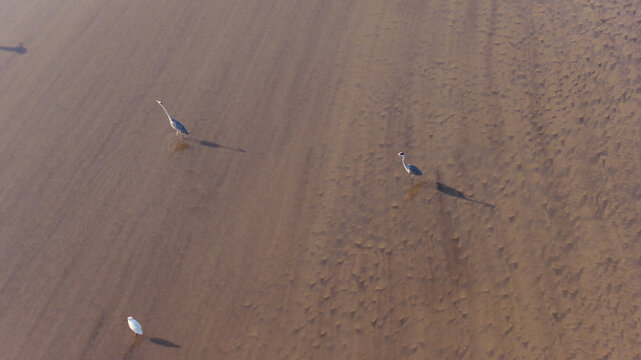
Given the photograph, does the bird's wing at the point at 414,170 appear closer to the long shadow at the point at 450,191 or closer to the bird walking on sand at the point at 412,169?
the bird walking on sand at the point at 412,169

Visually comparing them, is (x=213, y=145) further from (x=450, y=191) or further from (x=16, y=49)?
(x=16, y=49)

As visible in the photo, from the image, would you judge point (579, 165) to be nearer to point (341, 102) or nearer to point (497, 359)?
point (497, 359)

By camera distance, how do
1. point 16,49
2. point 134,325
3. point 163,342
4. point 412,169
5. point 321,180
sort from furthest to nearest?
1. point 16,49
2. point 321,180
3. point 412,169
4. point 163,342
5. point 134,325

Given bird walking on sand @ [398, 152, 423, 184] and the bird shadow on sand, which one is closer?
bird walking on sand @ [398, 152, 423, 184]

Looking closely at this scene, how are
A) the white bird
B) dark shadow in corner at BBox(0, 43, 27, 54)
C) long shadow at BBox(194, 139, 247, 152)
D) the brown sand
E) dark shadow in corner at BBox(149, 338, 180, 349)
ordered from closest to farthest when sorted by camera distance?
the white bird → dark shadow in corner at BBox(149, 338, 180, 349) → the brown sand → long shadow at BBox(194, 139, 247, 152) → dark shadow in corner at BBox(0, 43, 27, 54)

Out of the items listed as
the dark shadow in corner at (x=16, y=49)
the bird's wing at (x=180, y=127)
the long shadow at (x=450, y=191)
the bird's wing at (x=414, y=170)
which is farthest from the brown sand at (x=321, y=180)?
the bird's wing at (x=180, y=127)

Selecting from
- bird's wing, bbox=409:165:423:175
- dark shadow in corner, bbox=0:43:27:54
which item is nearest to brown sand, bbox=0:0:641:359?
dark shadow in corner, bbox=0:43:27:54

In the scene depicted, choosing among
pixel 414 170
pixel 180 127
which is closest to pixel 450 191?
pixel 414 170

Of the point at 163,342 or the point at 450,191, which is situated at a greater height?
the point at 450,191

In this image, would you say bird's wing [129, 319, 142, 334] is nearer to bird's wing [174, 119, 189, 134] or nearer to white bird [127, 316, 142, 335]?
white bird [127, 316, 142, 335]
